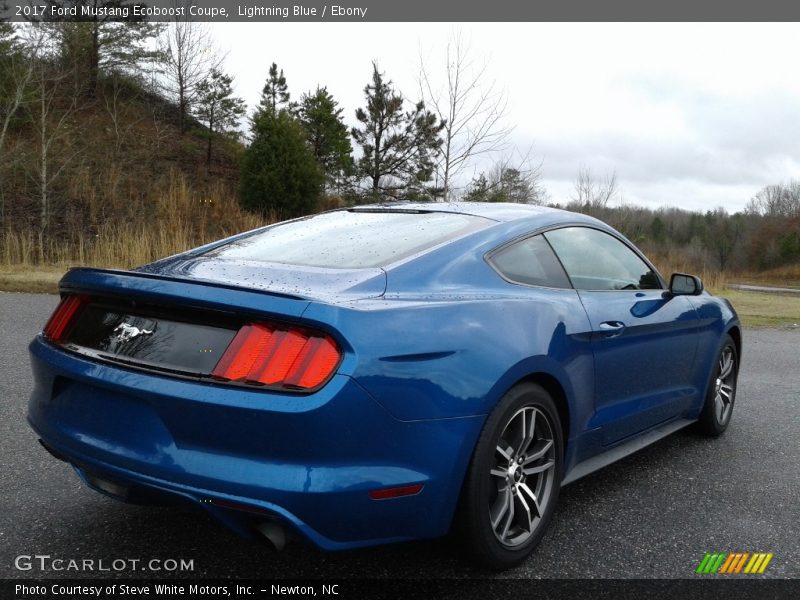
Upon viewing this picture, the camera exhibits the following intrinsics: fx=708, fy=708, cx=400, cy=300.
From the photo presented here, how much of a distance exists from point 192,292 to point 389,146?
30.0 m

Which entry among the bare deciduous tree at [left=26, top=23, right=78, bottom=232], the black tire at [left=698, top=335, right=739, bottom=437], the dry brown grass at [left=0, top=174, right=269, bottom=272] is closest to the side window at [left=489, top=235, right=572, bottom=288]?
the black tire at [left=698, top=335, right=739, bottom=437]

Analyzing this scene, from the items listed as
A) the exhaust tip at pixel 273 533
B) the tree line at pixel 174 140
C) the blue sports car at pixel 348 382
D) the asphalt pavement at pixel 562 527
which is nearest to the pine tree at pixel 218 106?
the tree line at pixel 174 140

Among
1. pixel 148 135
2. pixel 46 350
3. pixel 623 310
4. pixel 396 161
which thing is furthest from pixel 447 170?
pixel 148 135

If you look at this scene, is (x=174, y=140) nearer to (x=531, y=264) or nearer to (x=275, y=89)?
(x=275, y=89)

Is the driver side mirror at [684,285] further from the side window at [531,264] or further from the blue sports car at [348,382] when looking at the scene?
the side window at [531,264]

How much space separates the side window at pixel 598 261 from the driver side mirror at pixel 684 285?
8 centimetres

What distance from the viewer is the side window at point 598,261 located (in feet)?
10.9

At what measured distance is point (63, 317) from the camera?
264cm

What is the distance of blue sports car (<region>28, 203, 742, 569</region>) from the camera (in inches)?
81.6

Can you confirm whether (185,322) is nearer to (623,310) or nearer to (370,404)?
(370,404)

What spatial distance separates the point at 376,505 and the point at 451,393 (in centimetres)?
43

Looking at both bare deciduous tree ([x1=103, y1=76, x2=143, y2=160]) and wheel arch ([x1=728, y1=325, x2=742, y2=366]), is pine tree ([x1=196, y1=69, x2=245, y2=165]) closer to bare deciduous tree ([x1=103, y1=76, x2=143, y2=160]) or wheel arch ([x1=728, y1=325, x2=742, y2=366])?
bare deciduous tree ([x1=103, y1=76, x2=143, y2=160])

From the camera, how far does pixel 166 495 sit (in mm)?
2137

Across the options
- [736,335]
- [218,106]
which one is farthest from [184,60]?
[736,335]
